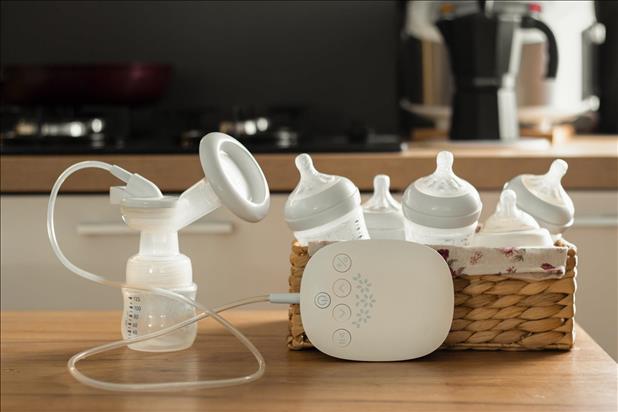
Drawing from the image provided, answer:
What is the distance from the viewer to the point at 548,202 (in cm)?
101

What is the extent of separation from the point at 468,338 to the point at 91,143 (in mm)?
1313

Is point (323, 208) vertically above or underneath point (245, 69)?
underneath

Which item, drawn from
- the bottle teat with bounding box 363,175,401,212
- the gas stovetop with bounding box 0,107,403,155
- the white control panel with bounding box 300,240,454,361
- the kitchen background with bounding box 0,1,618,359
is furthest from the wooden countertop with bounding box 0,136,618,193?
the white control panel with bounding box 300,240,454,361

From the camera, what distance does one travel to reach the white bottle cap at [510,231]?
3.14 ft

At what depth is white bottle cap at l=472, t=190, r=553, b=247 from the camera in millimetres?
958

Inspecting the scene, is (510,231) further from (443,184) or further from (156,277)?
(156,277)

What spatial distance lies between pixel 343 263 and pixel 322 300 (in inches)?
1.6

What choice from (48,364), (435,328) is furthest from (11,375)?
(435,328)

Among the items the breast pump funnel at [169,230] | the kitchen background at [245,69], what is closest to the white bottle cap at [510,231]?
the breast pump funnel at [169,230]

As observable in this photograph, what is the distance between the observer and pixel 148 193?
958 millimetres

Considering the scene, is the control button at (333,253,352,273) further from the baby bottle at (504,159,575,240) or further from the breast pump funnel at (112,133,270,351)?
the baby bottle at (504,159,575,240)

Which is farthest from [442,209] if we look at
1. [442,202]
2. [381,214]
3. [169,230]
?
[169,230]

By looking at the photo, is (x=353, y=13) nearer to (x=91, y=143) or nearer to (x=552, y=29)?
(x=552, y=29)

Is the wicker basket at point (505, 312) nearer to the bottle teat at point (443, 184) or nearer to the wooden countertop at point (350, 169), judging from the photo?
the bottle teat at point (443, 184)
